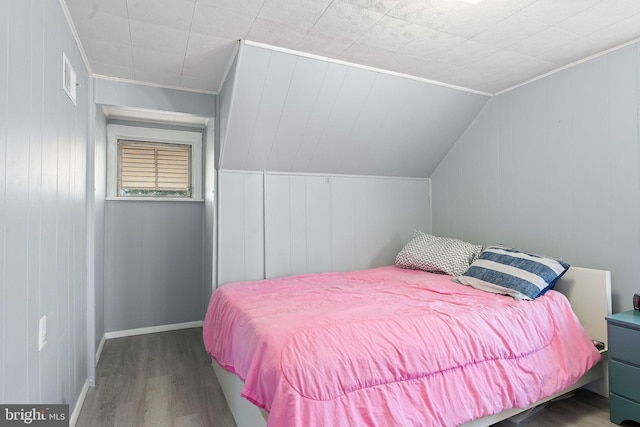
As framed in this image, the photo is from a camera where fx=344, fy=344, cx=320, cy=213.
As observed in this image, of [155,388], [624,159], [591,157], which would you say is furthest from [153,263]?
[624,159]

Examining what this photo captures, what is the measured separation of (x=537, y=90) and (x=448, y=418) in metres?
2.52

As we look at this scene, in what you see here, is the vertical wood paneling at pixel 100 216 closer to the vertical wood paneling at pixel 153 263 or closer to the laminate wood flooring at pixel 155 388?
the vertical wood paneling at pixel 153 263

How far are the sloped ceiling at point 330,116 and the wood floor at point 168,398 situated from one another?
5.44ft

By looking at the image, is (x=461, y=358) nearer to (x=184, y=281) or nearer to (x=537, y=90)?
(x=537, y=90)

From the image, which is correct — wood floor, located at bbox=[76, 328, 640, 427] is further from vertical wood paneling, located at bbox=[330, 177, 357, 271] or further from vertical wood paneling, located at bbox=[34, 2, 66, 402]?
vertical wood paneling, located at bbox=[330, 177, 357, 271]

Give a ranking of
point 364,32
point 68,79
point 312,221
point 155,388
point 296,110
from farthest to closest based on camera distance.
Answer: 1. point 312,221
2. point 296,110
3. point 155,388
4. point 364,32
5. point 68,79

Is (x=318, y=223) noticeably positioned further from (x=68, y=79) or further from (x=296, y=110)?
(x=68, y=79)

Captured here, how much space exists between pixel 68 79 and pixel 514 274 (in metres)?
2.86

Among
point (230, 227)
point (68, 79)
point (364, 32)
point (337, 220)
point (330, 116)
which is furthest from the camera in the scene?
point (337, 220)

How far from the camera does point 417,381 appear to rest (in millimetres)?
1487

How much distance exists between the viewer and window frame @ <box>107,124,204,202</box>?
11.1ft

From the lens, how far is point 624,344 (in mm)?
1893

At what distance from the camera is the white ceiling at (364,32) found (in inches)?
69.9

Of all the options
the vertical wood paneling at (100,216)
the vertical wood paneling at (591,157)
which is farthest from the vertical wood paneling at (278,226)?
the vertical wood paneling at (591,157)
